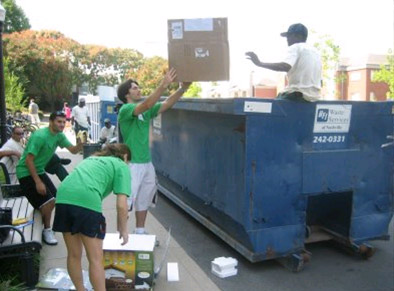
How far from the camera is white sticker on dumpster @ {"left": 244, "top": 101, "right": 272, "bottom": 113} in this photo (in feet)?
12.8

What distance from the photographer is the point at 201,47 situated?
3826 mm

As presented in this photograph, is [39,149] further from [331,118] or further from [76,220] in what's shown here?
[331,118]

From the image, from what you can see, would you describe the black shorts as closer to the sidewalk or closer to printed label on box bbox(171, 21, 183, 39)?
the sidewalk

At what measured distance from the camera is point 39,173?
15.5ft

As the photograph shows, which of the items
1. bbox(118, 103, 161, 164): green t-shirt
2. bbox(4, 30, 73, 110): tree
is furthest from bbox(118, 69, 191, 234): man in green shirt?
bbox(4, 30, 73, 110): tree

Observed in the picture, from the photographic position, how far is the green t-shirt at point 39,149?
178 inches

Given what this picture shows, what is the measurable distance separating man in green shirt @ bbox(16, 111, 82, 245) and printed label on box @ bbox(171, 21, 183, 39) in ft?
5.56

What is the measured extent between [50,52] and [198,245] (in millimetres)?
40292

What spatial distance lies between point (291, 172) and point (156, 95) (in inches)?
60.8

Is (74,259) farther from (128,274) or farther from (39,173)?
(39,173)

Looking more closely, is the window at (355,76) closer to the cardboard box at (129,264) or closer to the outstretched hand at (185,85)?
the outstretched hand at (185,85)

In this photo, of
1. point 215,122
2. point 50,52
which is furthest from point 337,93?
point 215,122

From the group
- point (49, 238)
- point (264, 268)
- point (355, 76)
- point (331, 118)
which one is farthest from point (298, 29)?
point (355, 76)

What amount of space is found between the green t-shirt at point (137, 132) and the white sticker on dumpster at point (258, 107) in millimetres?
1001
